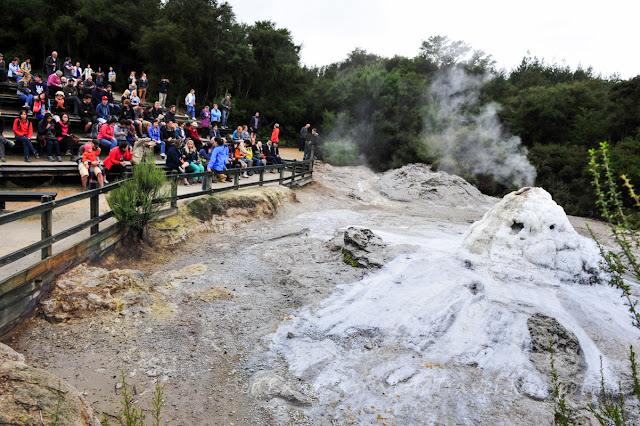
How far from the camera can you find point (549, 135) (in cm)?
2858

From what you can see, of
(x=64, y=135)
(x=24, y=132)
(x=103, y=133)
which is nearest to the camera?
(x=24, y=132)

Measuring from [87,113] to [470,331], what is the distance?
1281 cm

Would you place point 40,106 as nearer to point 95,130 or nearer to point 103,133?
point 95,130

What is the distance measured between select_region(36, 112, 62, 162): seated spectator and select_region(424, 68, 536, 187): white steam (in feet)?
63.7

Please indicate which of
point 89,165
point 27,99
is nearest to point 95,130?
point 27,99

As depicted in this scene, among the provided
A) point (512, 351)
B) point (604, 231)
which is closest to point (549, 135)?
point (604, 231)

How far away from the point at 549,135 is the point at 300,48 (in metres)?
18.6

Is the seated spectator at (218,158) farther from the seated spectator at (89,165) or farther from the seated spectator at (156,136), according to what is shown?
the seated spectator at (89,165)

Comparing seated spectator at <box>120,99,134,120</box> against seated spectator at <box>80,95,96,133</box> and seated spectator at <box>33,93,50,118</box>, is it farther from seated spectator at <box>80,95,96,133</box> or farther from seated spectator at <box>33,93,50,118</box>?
seated spectator at <box>33,93,50,118</box>

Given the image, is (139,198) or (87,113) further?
(87,113)

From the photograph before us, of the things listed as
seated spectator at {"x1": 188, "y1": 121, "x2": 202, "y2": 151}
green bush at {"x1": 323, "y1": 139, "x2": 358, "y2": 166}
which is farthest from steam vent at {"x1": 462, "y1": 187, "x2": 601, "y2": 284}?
green bush at {"x1": 323, "y1": 139, "x2": 358, "y2": 166}

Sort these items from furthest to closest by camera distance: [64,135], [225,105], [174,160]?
[225,105]
[174,160]
[64,135]

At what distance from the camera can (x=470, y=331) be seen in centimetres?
599

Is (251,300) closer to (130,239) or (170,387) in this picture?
(170,387)
